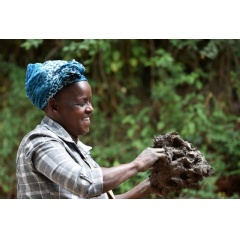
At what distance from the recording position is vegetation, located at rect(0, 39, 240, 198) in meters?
5.42

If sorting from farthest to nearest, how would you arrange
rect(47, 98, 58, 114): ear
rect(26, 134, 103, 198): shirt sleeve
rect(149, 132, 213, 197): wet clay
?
rect(149, 132, 213, 197): wet clay, rect(47, 98, 58, 114): ear, rect(26, 134, 103, 198): shirt sleeve

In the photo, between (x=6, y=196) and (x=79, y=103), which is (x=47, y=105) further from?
(x=6, y=196)

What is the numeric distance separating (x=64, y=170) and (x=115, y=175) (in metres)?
0.21

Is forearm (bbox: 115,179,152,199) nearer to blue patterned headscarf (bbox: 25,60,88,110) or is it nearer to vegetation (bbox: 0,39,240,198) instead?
blue patterned headscarf (bbox: 25,60,88,110)

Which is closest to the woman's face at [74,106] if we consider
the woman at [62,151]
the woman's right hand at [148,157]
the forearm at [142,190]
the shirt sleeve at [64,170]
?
the woman at [62,151]

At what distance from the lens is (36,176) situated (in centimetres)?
218

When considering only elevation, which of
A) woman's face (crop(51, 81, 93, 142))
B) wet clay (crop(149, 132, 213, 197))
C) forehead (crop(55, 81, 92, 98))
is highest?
forehead (crop(55, 81, 92, 98))

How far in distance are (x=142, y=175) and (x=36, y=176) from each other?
2.99 metres

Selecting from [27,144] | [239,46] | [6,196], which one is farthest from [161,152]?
[6,196]

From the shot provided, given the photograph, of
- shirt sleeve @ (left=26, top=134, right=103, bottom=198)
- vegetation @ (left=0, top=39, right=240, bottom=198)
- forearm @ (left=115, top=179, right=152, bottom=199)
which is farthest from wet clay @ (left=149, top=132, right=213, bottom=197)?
vegetation @ (left=0, top=39, right=240, bottom=198)

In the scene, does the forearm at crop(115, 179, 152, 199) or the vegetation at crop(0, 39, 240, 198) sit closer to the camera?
the forearm at crop(115, 179, 152, 199)

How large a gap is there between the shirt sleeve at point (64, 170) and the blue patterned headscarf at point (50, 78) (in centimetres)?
24

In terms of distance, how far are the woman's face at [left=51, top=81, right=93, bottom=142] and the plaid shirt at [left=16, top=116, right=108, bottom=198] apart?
0.04 metres

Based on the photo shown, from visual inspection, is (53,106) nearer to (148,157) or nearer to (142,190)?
(148,157)
